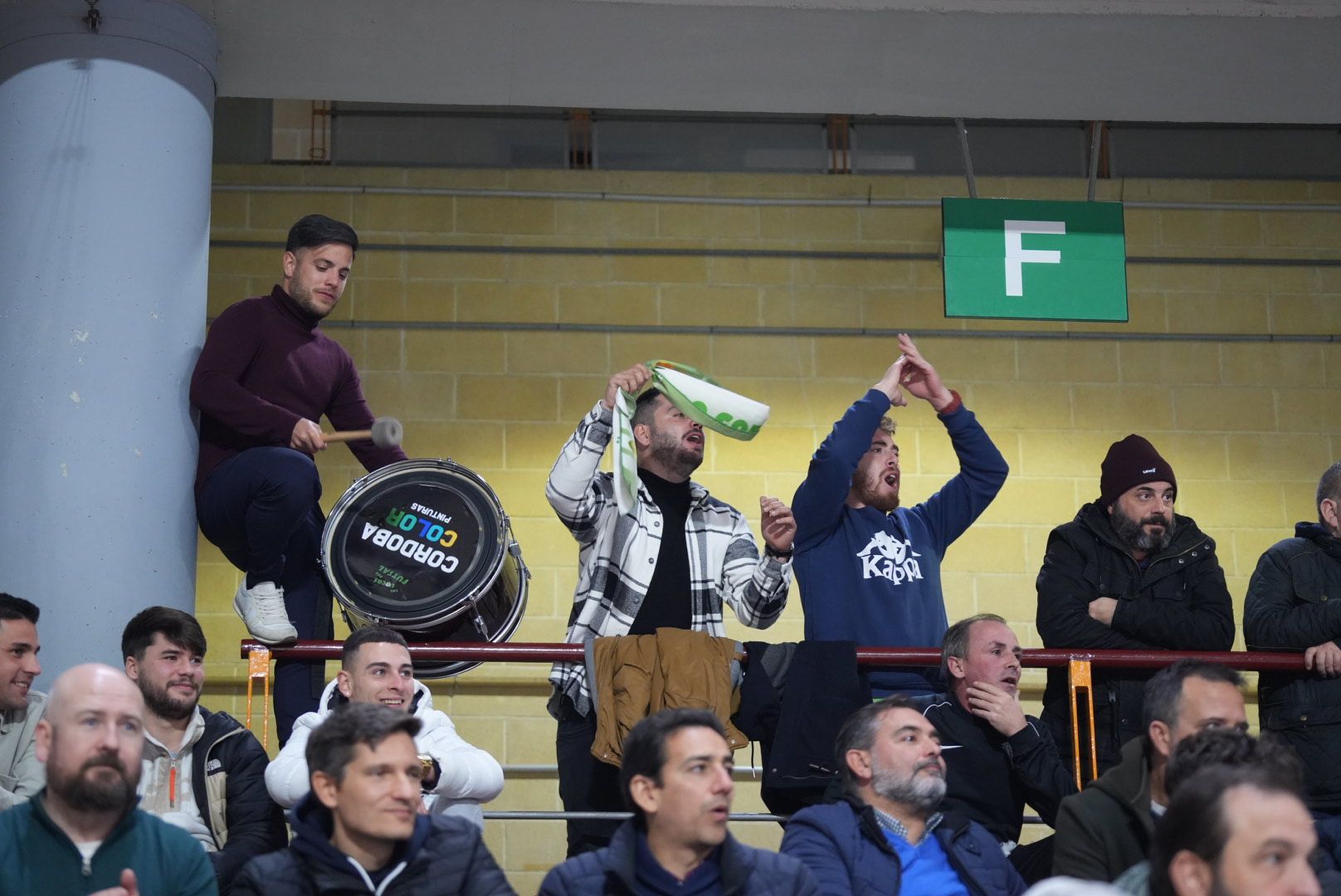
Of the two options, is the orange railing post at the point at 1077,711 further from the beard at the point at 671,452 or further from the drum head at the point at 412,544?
the drum head at the point at 412,544

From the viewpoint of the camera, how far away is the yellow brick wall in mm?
7293

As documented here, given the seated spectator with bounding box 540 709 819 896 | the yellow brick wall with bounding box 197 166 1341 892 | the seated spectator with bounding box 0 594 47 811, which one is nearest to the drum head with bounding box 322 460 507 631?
the seated spectator with bounding box 0 594 47 811

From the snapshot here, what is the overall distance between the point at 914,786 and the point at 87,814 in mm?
1681

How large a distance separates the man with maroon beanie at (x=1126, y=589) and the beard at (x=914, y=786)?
2.70 feet

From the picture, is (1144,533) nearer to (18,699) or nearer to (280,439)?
(280,439)

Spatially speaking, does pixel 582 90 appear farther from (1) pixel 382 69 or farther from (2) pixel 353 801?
(2) pixel 353 801

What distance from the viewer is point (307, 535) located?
4.55m

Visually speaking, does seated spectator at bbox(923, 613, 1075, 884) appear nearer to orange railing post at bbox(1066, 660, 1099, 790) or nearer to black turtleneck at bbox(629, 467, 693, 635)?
orange railing post at bbox(1066, 660, 1099, 790)

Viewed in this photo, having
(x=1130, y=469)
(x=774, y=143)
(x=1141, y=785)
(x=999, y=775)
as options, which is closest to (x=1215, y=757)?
(x=1141, y=785)

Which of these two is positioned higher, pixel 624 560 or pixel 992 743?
pixel 624 560

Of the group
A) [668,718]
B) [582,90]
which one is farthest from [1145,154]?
[668,718]

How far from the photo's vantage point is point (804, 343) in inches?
293

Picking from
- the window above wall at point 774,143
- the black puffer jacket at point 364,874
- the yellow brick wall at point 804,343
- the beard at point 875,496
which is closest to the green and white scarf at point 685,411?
the beard at point 875,496

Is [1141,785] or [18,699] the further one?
[18,699]
